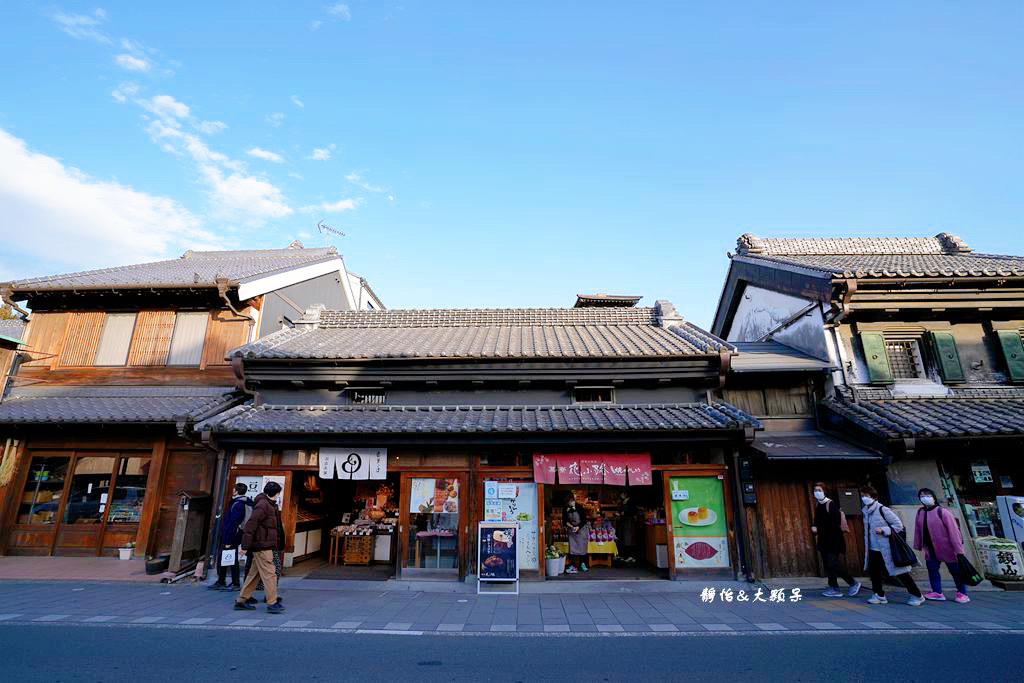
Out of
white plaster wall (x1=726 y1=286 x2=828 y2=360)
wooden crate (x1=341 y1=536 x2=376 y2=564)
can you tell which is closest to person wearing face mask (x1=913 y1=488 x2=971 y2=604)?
white plaster wall (x1=726 y1=286 x2=828 y2=360)

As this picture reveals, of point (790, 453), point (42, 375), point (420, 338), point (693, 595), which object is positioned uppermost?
point (420, 338)

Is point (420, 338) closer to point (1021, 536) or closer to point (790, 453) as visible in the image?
point (790, 453)

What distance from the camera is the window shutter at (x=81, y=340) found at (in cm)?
1342

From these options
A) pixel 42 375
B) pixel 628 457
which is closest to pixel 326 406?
pixel 628 457

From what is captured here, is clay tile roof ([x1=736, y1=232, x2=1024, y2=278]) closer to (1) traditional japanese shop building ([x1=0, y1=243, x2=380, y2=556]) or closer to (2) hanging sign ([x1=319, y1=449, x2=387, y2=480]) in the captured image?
(2) hanging sign ([x1=319, y1=449, x2=387, y2=480])

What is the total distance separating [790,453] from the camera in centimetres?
1006

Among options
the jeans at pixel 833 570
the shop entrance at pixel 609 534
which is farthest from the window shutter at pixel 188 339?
the jeans at pixel 833 570

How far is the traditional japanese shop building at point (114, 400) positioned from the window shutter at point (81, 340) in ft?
0.10

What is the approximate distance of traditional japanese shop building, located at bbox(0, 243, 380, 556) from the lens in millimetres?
11891

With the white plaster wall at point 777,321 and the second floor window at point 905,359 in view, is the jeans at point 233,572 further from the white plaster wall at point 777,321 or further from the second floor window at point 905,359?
the second floor window at point 905,359

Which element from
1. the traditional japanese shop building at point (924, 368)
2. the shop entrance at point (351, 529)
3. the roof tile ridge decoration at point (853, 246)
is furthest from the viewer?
the roof tile ridge decoration at point (853, 246)

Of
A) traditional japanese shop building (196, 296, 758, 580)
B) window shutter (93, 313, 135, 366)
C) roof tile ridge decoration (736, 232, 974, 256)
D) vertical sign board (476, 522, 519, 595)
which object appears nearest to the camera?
vertical sign board (476, 522, 519, 595)

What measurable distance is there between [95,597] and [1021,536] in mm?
19577

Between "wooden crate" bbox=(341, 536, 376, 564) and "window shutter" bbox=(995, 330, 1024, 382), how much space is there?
705 inches
